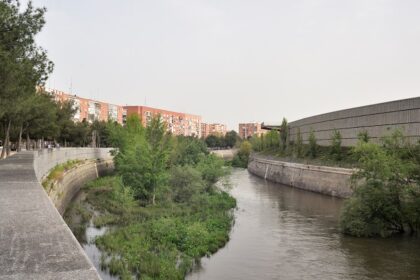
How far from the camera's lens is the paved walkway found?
289 inches

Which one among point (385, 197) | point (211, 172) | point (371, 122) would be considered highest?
point (371, 122)

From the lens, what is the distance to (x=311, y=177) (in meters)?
49.2

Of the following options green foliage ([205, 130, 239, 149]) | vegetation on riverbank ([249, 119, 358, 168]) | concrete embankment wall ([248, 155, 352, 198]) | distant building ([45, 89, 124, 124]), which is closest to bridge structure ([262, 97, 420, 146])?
vegetation on riverbank ([249, 119, 358, 168])

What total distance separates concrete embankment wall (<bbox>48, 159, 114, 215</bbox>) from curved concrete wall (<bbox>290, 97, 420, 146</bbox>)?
21.5m

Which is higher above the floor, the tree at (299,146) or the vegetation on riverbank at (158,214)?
the tree at (299,146)

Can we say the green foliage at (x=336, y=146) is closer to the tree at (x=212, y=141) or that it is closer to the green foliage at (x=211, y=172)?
the green foliage at (x=211, y=172)

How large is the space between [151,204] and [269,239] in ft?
40.3

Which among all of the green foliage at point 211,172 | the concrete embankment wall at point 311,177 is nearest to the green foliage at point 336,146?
the concrete embankment wall at point 311,177

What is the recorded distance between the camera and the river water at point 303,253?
1719cm

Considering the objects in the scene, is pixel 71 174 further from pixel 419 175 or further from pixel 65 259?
pixel 65 259

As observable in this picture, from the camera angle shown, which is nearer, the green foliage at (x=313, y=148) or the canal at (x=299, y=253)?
the canal at (x=299, y=253)

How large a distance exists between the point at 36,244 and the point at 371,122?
4195cm

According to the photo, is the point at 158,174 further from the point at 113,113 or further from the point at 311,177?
the point at 113,113

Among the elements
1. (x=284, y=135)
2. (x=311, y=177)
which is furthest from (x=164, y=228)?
(x=284, y=135)
